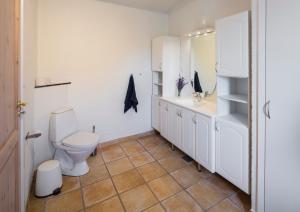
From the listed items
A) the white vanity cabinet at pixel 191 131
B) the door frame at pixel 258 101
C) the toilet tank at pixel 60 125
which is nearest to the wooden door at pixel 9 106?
the toilet tank at pixel 60 125

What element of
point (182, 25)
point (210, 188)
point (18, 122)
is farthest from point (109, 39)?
point (210, 188)

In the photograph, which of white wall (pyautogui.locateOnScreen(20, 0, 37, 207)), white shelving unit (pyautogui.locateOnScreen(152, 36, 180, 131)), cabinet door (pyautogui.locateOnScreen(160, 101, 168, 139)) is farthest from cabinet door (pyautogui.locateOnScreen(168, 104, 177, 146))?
white wall (pyautogui.locateOnScreen(20, 0, 37, 207))

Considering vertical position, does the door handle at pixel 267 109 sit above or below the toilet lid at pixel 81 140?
above

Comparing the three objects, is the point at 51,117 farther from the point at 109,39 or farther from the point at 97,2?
the point at 97,2

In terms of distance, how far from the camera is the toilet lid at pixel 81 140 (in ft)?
7.25

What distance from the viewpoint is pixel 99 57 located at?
2.97 metres

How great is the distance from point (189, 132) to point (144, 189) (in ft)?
3.07

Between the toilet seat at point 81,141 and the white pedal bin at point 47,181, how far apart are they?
11.9 inches

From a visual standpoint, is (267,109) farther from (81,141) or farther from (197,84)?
(81,141)

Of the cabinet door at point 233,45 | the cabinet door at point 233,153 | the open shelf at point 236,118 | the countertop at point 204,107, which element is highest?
the cabinet door at point 233,45

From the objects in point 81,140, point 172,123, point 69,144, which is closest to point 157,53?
point 172,123

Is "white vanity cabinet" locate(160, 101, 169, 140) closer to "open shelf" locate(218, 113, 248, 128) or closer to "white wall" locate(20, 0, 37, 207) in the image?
"open shelf" locate(218, 113, 248, 128)

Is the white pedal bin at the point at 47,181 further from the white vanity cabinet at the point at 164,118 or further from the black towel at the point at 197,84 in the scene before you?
the black towel at the point at 197,84

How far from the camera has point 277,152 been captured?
1.39 meters
